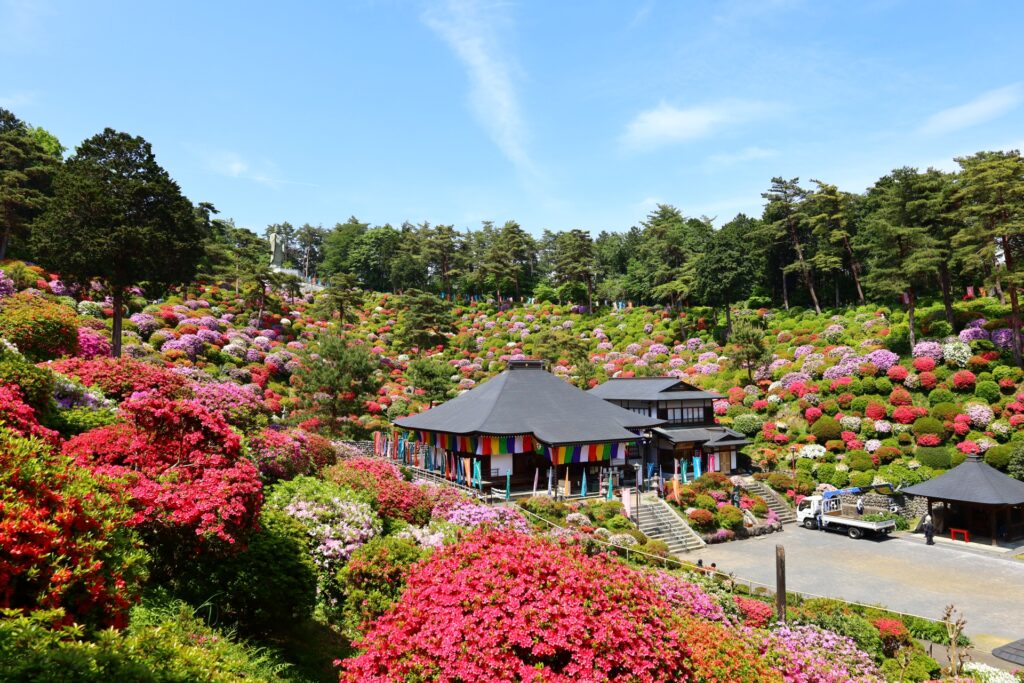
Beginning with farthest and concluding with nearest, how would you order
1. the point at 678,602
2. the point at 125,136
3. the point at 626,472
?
the point at 626,472
the point at 125,136
the point at 678,602

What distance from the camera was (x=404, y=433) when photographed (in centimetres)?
3988

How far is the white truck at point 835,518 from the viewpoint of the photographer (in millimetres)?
26422

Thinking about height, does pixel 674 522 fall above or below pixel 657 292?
below

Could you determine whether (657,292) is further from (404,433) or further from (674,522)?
(674,522)

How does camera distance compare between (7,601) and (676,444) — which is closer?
(7,601)

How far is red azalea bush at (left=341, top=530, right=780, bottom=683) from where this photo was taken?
697cm

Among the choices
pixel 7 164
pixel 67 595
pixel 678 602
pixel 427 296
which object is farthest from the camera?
pixel 427 296

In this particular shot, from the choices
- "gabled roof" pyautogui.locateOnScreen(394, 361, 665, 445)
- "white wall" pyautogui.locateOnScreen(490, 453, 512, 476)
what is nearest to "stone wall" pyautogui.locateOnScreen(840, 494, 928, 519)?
"gabled roof" pyautogui.locateOnScreen(394, 361, 665, 445)

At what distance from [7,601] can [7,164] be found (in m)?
60.9

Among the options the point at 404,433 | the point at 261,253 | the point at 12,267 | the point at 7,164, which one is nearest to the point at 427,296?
the point at 404,433

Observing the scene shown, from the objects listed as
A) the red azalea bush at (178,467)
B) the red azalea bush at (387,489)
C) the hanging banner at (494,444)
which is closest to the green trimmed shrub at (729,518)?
the hanging banner at (494,444)

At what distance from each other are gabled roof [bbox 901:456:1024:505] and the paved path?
226 centimetres

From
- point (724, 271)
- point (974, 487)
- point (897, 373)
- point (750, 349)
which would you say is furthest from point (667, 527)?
point (724, 271)

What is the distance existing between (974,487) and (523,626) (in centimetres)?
2711
